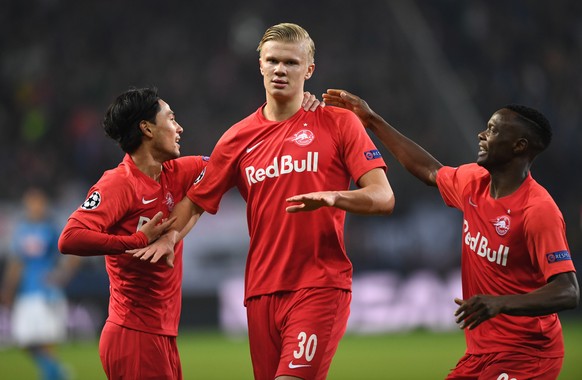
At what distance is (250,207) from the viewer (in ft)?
18.1

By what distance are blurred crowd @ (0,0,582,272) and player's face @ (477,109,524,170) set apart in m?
10.4

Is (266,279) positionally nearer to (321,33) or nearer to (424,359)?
(424,359)

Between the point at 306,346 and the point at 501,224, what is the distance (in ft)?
4.45

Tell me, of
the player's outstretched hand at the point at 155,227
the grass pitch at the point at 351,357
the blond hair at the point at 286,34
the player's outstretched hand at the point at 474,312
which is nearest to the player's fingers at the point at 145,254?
the player's outstretched hand at the point at 155,227

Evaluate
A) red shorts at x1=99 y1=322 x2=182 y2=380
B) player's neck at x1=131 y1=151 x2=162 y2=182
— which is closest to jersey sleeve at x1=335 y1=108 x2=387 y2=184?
player's neck at x1=131 y1=151 x2=162 y2=182

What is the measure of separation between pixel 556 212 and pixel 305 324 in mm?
1546

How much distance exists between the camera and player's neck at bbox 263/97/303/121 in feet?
18.2

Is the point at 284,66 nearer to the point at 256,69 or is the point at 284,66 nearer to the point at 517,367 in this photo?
the point at 517,367

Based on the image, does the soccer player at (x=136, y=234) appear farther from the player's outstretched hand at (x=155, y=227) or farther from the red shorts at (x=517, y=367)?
the red shorts at (x=517, y=367)

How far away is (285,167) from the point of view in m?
5.38

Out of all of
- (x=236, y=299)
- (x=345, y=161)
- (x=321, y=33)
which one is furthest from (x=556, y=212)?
(x=321, y=33)

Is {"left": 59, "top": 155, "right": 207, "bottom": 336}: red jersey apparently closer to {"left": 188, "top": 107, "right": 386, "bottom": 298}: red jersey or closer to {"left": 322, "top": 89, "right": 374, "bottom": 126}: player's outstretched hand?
{"left": 188, "top": 107, "right": 386, "bottom": 298}: red jersey

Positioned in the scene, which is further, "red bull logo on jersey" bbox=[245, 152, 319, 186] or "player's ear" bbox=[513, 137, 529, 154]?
"player's ear" bbox=[513, 137, 529, 154]

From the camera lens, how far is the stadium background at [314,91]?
15.4 m
